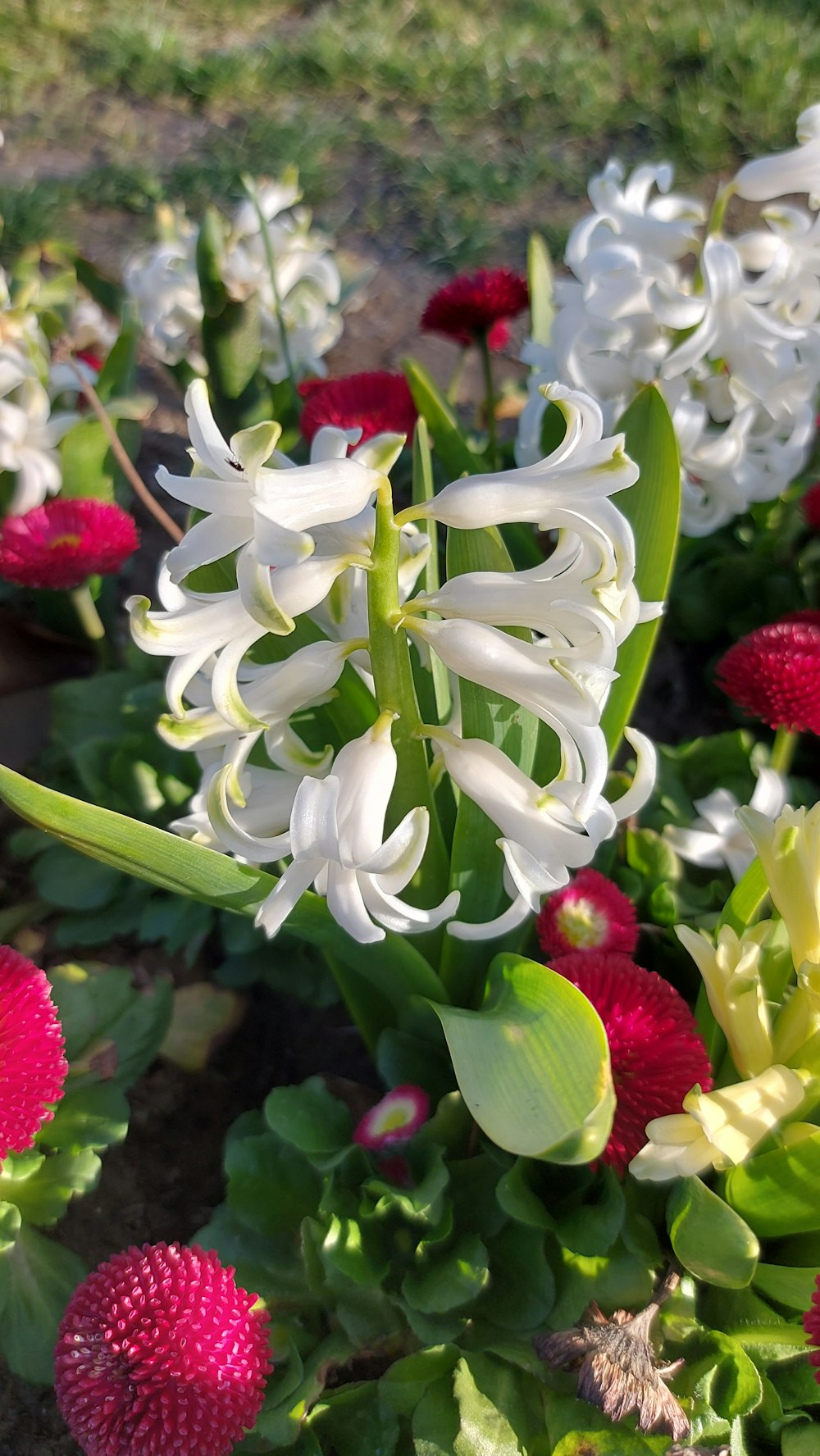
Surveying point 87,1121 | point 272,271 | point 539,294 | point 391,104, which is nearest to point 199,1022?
point 87,1121

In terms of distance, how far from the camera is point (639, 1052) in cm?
84

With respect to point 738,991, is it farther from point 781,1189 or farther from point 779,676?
point 779,676

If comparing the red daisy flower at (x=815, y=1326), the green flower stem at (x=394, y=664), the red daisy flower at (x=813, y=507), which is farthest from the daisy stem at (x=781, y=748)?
the red daisy flower at (x=815, y=1326)

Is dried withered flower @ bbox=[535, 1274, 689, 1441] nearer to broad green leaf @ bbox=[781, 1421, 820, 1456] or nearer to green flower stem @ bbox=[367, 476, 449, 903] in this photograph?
broad green leaf @ bbox=[781, 1421, 820, 1456]

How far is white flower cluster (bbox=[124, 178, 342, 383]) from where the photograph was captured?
60.2 inches

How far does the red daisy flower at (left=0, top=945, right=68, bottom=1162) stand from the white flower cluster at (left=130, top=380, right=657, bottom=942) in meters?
0.23

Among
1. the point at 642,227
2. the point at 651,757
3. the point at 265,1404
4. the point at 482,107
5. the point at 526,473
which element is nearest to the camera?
the point at 526,473

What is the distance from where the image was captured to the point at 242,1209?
1.00 metres

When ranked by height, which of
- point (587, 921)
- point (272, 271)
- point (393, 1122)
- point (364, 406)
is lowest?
point (393, 1122)

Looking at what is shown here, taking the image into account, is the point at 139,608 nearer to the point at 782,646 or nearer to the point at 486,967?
the point at 486,967

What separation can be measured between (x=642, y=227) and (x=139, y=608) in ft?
2.51

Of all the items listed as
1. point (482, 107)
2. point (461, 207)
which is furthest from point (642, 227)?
point (482, 107)

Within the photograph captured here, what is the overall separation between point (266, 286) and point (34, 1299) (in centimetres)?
120

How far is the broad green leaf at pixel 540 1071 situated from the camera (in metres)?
0.68
